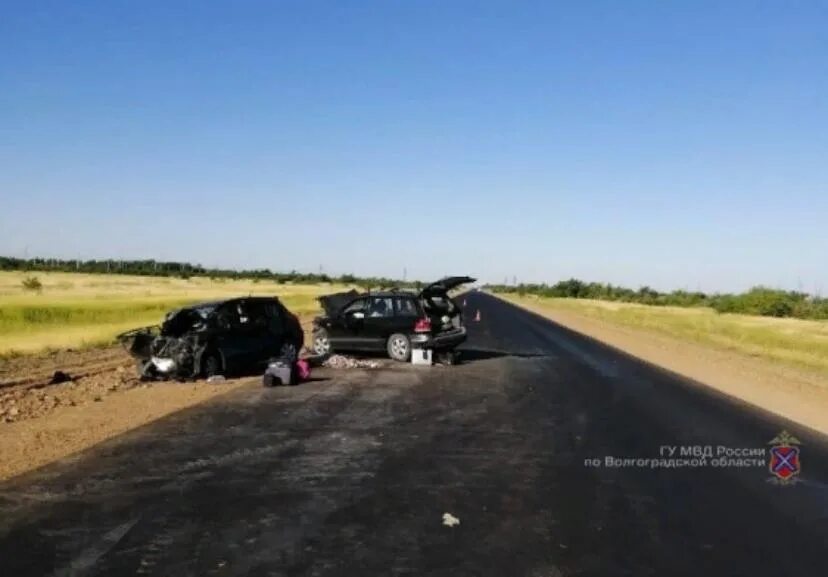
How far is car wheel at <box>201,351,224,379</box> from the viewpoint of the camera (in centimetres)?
1794

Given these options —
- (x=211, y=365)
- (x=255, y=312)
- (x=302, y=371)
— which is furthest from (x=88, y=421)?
(x=255, y=312)

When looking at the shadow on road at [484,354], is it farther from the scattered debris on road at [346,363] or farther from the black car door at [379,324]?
the scattered debris on road at [346,363]

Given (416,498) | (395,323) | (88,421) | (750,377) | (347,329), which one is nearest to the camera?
(416,498)

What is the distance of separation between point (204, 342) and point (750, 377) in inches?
537

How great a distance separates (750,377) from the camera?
21922 mm

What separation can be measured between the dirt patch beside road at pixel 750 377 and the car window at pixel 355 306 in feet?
28.0

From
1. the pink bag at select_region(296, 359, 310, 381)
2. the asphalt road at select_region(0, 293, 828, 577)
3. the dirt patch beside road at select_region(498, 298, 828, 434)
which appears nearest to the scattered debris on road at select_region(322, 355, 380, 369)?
the pink bag at select_region(296, 359, 310, 381)

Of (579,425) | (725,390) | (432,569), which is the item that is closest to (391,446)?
(579,425)

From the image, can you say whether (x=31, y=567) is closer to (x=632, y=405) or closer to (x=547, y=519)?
(x=547, y=519)

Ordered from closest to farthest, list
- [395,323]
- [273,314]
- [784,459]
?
[784,459] → [273,314] → [395,323]

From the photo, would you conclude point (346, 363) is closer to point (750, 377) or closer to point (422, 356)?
point (422, 356)

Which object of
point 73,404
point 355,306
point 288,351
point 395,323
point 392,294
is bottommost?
point 73,404

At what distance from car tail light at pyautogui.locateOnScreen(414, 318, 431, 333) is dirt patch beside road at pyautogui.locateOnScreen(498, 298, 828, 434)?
22.0 ft

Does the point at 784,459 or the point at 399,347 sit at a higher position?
the point at 399,347
